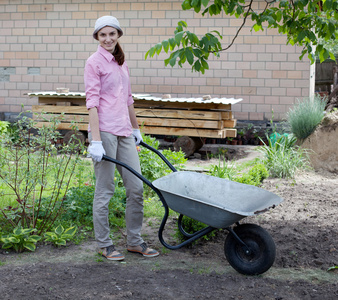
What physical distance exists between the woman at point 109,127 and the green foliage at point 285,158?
3471 mm

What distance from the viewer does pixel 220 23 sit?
10.1 m

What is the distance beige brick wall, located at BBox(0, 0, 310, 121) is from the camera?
998 cm

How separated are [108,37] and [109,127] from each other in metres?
0.67

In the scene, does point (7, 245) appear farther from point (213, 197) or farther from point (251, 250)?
point (251, 250)

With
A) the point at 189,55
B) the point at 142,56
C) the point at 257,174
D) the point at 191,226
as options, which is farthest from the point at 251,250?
the point at 142,56

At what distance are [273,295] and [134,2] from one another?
8.68 m

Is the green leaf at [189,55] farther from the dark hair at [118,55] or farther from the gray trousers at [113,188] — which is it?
the gray trousers at [113,188]

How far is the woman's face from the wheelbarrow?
2.76ft

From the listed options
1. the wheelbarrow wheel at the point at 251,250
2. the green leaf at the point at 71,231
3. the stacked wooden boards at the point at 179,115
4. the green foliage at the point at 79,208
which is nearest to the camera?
the wheelbarrow wheel at the point at 251,250

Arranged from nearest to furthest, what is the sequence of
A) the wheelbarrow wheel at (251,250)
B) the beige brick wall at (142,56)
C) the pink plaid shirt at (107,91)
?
1. the wheelbarrow wheel at (251,250)
2. the pink plaid shirt at (107,91)
3. the beige brick wall at (142,56)

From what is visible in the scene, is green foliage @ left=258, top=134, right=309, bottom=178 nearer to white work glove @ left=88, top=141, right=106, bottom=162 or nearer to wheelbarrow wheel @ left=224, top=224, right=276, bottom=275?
wheelbarrow wheel @ left=224, top=224, right=276, bottom=275

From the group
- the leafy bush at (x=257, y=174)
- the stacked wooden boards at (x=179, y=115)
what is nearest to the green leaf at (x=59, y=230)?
the leafy bush at (x=257, y=174)

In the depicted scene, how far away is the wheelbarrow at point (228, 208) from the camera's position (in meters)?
3.05

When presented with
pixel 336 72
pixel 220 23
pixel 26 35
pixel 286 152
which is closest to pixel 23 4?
pixel 26 35
